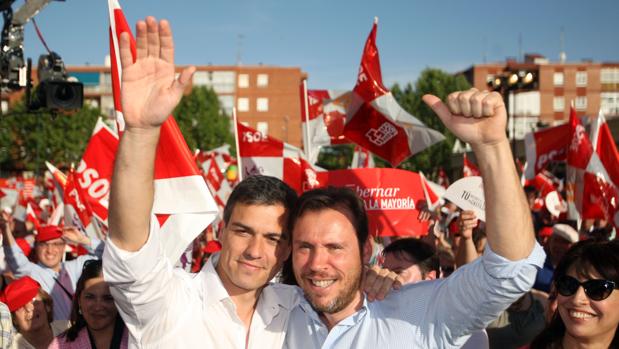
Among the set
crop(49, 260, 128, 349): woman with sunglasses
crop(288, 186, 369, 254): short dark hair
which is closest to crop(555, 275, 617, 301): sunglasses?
crop(288, 186, 369, 254): short dark hair

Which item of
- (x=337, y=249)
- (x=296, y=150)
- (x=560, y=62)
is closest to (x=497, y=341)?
(x=337, y=249)

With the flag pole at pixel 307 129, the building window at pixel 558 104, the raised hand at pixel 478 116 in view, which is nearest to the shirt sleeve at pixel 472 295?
the raised hand at pixel 478 116

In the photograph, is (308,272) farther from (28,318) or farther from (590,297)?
(28,318)

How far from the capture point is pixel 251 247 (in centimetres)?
303

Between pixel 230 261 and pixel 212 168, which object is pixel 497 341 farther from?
pixel 212 168

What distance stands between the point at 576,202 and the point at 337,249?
565cm

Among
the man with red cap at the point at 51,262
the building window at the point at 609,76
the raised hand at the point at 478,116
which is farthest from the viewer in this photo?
the building window at the point at 609,76

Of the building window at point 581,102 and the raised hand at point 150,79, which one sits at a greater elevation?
the raised hand at point 150,79

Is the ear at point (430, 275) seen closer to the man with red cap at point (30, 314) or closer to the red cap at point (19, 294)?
the man with red cap at point (30, 314)

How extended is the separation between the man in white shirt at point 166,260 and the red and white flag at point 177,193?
32.1 inches

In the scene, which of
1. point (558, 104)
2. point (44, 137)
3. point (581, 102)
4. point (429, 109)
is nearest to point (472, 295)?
point (429, 109)

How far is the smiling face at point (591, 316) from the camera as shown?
3088mm

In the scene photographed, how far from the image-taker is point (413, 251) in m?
4.79

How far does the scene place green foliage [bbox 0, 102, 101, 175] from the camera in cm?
5372
